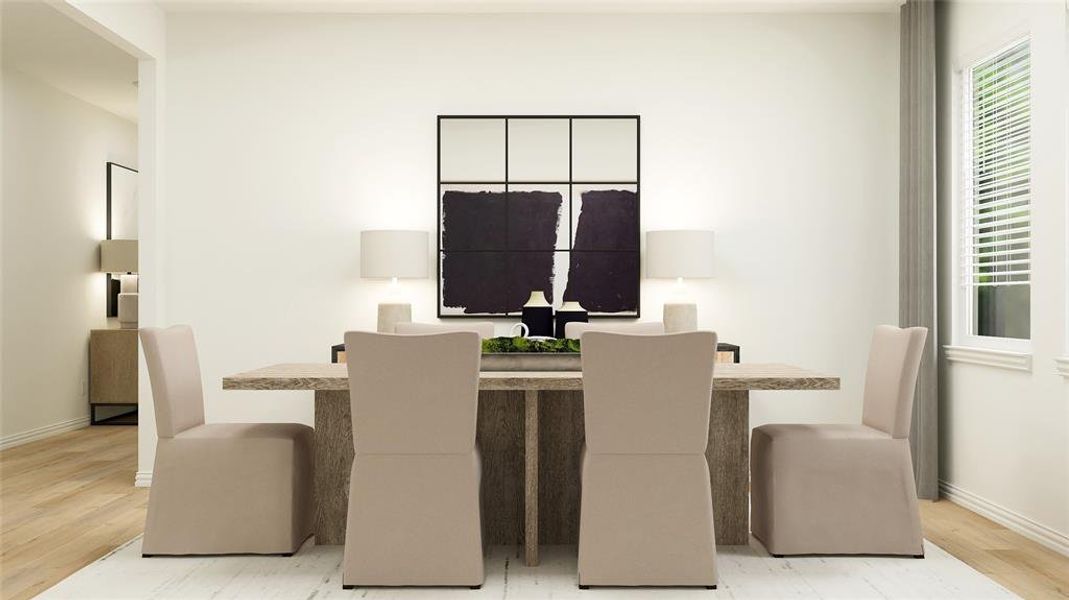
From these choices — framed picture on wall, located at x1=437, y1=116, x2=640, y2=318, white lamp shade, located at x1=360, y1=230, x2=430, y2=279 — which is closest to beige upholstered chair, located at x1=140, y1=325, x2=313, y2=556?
white lamp shade, located at x1=360, y1=230, x2=430, y2=279

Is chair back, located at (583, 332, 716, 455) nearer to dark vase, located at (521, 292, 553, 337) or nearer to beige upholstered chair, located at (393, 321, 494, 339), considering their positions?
beige upholstered chair, located at (393, 321, 494, 339)

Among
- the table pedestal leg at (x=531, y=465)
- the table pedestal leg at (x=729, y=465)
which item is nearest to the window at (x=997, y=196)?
the table pedestal leg at (x=729, y=465)

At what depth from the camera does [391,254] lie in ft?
15.3

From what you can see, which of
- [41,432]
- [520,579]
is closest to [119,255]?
[41,432]

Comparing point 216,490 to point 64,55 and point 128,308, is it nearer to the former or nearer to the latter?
point 64,55

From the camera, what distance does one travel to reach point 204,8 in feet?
16.2

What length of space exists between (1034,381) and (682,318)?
169cm

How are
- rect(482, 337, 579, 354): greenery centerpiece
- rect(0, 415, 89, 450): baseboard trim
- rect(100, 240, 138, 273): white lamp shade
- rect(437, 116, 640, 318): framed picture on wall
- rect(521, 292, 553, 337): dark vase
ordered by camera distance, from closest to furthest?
rect(482, 337, 579, 354): greenery centerpiece, rect(521, 292, 553, 337): dark vase, rect(437, 116, 640, 318): framed picture on wall, rect(0, 415, 89, 450): baseboard trim, rect(100, 240, 138, 273): white lamp shade

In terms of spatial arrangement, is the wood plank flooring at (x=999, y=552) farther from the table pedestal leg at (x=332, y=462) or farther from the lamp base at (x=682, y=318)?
the table pedestal leg at (x=332, y=462)

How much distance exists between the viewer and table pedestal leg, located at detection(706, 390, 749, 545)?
11.5ft

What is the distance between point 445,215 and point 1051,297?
120 inches

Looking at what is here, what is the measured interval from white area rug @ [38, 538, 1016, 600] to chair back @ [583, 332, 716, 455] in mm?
519

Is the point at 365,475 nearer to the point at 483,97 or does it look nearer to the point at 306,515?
the point at 306,515

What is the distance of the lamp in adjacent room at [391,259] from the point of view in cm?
465
